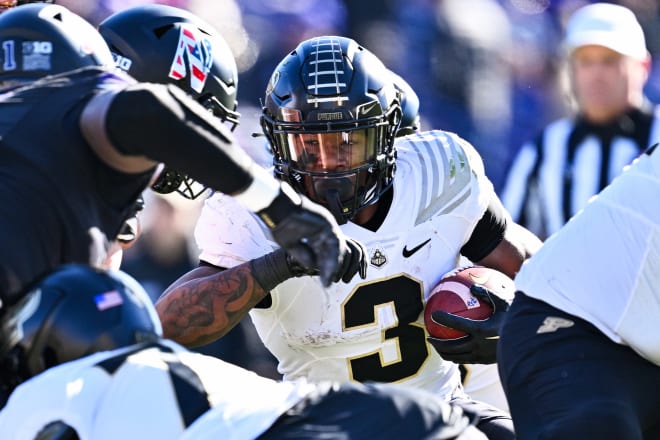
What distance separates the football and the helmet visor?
43 cm

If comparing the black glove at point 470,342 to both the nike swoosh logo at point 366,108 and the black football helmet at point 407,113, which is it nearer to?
the nike swoosh logo at point 366,108

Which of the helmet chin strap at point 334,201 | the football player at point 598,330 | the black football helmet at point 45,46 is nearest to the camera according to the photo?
the football player at point 598,330

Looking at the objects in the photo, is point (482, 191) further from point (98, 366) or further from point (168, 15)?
point (98, 366)

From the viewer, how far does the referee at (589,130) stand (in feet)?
18.0

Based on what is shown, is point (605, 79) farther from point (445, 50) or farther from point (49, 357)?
point (49, 357)

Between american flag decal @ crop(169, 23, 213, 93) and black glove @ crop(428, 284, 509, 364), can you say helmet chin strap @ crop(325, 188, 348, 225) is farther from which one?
american flag decal @ crop(169, 23, 213, 93)

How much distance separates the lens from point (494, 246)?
394cm

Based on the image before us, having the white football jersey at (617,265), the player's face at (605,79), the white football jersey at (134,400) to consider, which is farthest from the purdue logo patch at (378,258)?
the player's face at (605,79)

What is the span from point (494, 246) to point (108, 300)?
2.01 metres

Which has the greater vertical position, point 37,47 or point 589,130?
point 37,47

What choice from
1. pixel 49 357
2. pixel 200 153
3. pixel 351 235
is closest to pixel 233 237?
pixel 351 235

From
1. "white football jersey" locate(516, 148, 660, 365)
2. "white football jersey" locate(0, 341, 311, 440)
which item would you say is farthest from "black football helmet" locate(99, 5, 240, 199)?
"white football jersey" locate(0, 341, 311, 440)

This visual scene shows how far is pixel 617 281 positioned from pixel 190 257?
360 centimetres

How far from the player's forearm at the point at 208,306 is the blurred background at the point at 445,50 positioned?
2792 mm
